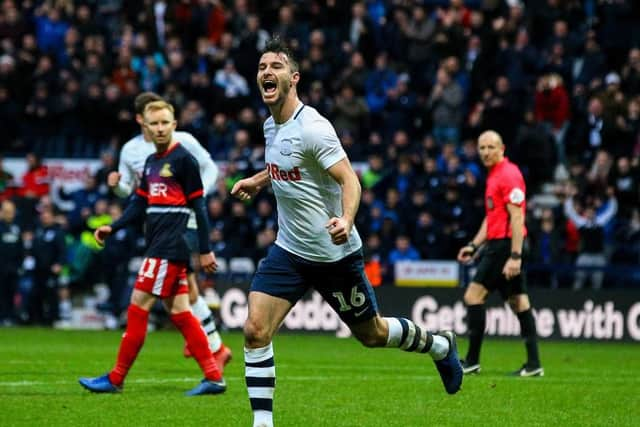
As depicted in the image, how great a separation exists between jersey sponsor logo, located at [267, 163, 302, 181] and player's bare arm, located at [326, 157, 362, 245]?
0.29 metres

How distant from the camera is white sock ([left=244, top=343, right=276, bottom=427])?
8.59 meters

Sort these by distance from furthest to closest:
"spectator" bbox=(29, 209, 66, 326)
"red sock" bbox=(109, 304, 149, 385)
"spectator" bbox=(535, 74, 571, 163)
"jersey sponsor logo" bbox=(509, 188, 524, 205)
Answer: "spectator" bbox=(29, 209, 66, 326), "spectator" bbox=(535, 74, 571, 163), "jersey sponsor logo" bbox=(509, 188, 524, 205), "red sock" bbox=(109, 304, 149, 385)

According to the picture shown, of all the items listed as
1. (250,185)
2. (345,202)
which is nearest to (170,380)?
(250,185)

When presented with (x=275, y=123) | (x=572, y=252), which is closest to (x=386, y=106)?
(x=572, y=252)

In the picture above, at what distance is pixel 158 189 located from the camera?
37.9 feet

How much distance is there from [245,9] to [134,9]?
2.87 meters

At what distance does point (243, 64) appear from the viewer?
1083 inches

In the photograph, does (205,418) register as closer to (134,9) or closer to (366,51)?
(366,51)

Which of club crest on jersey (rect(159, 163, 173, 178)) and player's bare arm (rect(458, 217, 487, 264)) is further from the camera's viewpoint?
player's bare arm (rect(458, 217, 487, 264))

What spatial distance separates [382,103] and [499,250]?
12.7 metres

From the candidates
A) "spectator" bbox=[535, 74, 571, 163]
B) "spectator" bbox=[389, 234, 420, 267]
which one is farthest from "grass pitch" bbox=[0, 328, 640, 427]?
"spectator" bbox=[535, 74, 571, 163]

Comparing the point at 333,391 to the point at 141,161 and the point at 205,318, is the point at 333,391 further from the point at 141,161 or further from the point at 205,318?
the point at 141,161

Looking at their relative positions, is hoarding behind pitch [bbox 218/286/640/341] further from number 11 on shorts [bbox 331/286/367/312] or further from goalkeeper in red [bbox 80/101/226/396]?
number 11 on shorts [bbox 331/286/367/312]

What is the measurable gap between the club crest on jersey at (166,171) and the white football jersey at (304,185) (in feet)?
8.98
